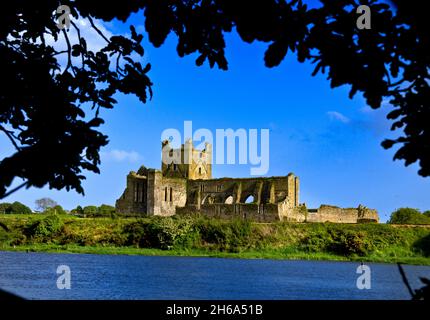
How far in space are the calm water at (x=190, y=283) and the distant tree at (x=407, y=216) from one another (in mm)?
30173

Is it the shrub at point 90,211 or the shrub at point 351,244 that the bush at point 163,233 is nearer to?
the shrub at point 351,244

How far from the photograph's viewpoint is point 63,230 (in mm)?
45344

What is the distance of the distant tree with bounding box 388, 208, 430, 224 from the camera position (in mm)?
59569

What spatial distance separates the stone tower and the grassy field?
19.3m

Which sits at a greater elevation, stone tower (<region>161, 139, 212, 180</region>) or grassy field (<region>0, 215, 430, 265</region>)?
stone tower (<region>161, 139, 212, 180</region>)

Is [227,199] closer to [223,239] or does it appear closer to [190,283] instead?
[223,239]

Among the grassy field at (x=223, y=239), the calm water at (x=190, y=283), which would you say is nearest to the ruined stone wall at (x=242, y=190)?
the grassy field at (x=223, y=239)

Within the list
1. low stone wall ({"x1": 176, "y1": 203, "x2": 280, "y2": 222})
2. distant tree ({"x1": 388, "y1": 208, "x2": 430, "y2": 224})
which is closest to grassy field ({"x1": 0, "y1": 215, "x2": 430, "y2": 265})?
low stone wall ({"x1": 176, "y1": 203, "x2": 280, "y2": 222})

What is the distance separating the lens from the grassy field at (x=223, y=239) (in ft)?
136

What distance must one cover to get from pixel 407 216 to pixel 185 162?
76.8 ft

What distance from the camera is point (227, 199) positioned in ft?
192

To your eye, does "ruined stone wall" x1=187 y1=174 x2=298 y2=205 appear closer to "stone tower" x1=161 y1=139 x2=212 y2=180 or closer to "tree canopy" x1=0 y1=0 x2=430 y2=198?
"stone tower" x1=161 y1=139 x2=212 y2=180
